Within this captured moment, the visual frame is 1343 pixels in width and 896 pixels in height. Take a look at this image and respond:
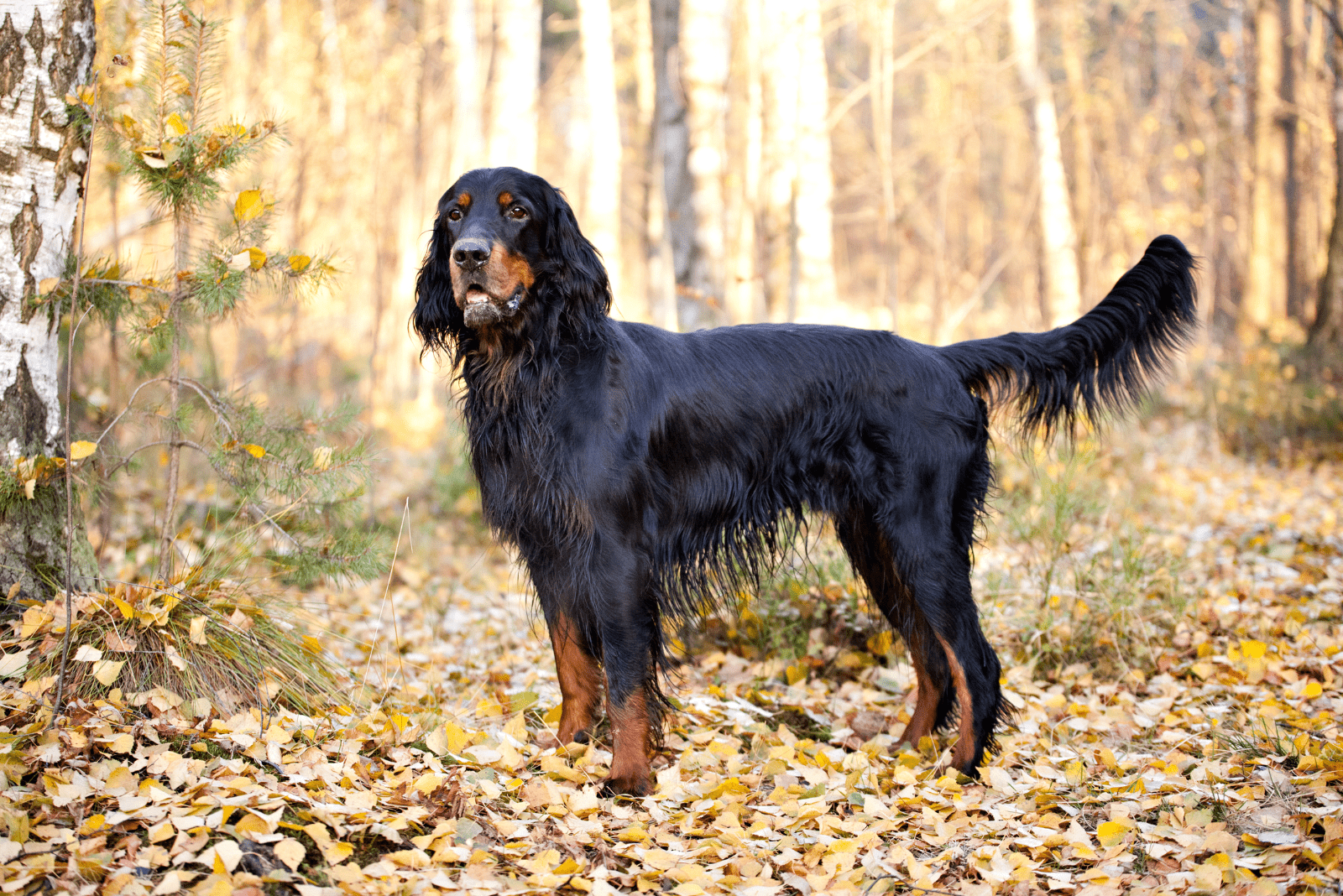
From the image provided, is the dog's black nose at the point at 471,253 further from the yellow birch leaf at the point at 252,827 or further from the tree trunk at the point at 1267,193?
the tree trunk at the point at 1267,193

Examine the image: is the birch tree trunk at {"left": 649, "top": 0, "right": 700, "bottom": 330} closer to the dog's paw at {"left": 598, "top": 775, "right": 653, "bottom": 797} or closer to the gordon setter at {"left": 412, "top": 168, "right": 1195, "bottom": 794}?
the gordon setter at {"left": 412, "top": 168, "right": 1195, "bottom": 794}

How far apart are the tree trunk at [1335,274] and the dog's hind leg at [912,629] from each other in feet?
24.5

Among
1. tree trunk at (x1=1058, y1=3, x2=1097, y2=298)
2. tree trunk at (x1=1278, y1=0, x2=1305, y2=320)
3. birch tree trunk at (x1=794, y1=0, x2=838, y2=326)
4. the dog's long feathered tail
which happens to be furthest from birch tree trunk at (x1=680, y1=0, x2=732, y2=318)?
tree trunk at (x1=1278, y1=0, x2=1305, y2=320)

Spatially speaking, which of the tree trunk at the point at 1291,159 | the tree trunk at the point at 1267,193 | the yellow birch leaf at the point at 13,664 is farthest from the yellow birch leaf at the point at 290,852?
the tree trunk at the point at 1291,159

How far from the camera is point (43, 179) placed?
2973 mm

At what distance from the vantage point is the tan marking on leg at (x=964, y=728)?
10.2 feet

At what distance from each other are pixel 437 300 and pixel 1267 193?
1299 centimetres

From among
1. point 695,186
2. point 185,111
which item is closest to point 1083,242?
point 695,186

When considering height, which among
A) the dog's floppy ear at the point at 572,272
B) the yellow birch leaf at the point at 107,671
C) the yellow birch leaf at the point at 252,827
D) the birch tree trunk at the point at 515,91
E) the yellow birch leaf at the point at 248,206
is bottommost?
the yellow birch leaf at the point at 252,827

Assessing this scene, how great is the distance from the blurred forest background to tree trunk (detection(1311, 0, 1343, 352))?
3 centimetres

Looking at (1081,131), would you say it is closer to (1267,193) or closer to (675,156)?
(1267,193)

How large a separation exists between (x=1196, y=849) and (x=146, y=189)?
3.72 m

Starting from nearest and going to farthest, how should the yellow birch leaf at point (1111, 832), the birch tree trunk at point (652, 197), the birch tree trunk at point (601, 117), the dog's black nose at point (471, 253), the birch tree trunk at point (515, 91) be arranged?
the yellow birch leaf at point (1111, 832)
the dog's black nose at point (471, 253)
the birch tree trunk at point (601, 117)
the birch tree trunk at point (515, 91)
the birch tree trunk at point (652, 197)

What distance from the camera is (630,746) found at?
2854 mm
